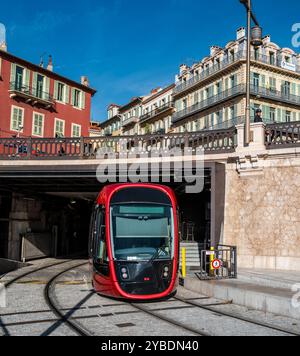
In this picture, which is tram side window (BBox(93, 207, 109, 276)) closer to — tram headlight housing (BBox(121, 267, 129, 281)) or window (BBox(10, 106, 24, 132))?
tram headlight housing (BBox(121, 267, 129, 281))

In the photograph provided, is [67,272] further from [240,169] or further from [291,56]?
[291,56]

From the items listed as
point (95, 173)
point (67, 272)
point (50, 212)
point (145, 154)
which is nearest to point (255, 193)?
point (145, 154)

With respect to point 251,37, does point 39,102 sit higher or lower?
higher

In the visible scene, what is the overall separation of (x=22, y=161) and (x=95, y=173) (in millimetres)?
3347

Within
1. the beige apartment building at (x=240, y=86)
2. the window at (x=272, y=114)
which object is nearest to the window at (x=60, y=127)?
the beige apartment building at (x=240, y=86)

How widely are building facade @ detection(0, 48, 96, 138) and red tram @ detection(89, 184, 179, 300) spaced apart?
Answer: 65.1 ft

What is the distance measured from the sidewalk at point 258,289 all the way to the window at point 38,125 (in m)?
22.9

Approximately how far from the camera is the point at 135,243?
1092cm

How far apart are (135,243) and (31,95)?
2487cm

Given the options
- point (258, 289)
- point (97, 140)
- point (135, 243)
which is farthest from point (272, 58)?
point (135, 243)

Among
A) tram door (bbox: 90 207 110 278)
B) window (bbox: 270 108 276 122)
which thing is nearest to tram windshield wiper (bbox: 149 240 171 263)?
tram door (bbox: 90 207 110 278)

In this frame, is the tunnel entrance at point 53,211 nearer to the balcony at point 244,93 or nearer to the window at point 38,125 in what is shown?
the window at point 38,125

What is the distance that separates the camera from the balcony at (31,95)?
3167cm

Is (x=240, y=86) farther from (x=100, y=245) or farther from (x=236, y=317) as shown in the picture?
(x=236, y=317)
